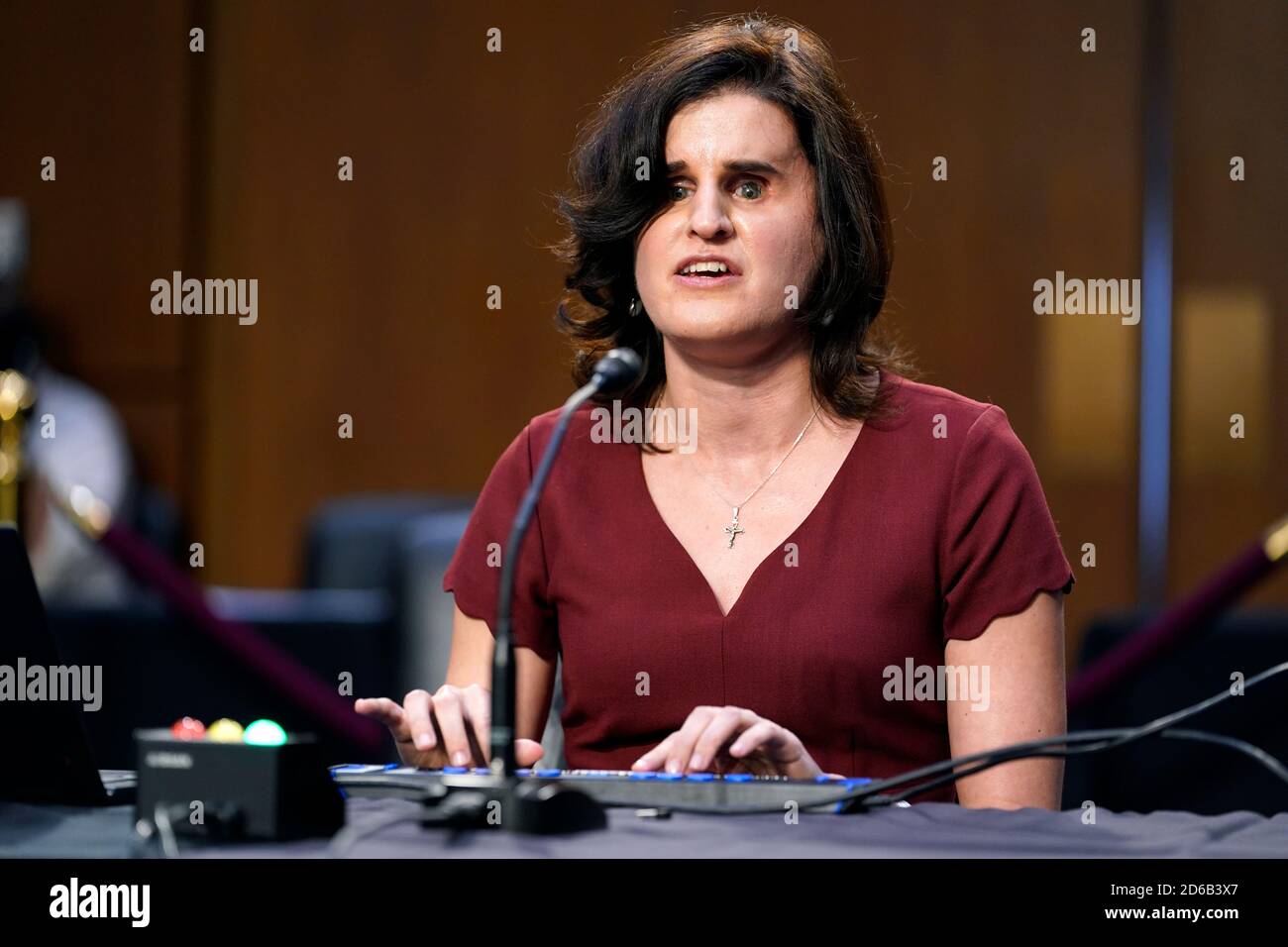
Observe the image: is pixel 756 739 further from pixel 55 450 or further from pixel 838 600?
pixel 55 450

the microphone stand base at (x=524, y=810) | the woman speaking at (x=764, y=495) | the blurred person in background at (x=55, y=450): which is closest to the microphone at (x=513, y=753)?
the microphone stand base at (x=524, y=810)

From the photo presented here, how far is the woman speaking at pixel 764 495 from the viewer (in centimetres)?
173

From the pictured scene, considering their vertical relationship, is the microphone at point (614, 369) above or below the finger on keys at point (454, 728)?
above

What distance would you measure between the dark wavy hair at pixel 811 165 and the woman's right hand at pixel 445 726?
0.67 m

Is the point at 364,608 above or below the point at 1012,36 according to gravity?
below

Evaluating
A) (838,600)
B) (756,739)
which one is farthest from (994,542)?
(756,739)

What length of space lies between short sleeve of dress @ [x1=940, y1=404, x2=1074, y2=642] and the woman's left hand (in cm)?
40

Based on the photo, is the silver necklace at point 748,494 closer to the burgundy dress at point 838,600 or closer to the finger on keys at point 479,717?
the burgundy dress at point 838,600

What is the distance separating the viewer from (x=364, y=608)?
2.92 meters

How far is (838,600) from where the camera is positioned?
1.75 metres
